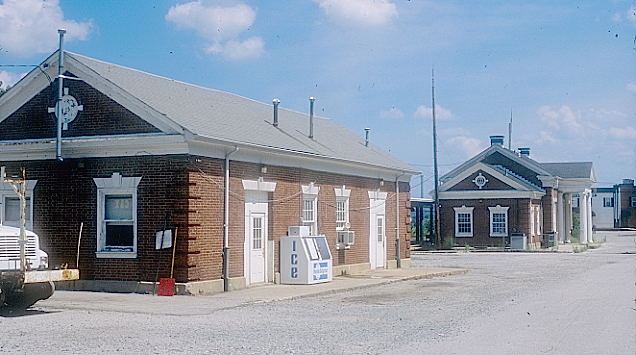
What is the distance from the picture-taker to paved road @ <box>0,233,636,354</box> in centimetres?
1232

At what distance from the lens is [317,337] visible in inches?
524

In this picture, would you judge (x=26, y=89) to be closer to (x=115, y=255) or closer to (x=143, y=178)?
(x=143, y=178)

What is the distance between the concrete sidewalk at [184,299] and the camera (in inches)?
669

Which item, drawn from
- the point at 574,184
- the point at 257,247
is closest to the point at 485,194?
the point at 574,184

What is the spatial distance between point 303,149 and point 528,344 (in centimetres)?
1289

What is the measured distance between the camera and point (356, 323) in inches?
595

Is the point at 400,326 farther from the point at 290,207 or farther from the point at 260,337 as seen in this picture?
the point at 290,207

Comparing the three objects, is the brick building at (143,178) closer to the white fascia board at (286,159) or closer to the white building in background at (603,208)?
the white fascia board at (286,159)

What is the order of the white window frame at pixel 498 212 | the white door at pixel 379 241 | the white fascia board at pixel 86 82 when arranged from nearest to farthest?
the white fascia board at pixel 86 82 → the white door at pixel 379 241 → the white window frame at pixel 498 212

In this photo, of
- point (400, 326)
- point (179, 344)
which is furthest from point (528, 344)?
point (179, 344)

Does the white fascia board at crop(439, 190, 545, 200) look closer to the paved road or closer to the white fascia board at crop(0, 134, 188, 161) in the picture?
the paved road

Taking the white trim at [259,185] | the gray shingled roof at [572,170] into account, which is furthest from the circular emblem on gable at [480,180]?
the white trim at [259,185]

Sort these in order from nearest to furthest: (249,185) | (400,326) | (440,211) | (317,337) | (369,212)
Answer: (317,337) < (400,326) < (249,185) < (369,212) < (440,211)

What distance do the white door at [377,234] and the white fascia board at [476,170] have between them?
23305 mm
